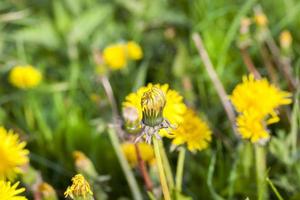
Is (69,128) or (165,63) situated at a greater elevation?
(165,63)

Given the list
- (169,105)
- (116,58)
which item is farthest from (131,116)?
(116,58)

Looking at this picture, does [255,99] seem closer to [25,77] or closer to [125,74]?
[125,74]

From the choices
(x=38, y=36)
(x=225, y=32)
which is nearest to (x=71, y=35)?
(x=38, y=36)

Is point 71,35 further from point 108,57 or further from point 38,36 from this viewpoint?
point 108,57

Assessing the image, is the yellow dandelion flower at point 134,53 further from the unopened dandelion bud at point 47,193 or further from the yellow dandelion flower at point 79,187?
the yellow dandelion flower at point 79,187

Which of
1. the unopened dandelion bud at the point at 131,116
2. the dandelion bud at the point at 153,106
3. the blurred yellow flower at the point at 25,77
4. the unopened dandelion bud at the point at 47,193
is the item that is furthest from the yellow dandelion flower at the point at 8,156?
the blurred yellow flower at the point at 25,77

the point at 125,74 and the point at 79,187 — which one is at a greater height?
the point at 125,74

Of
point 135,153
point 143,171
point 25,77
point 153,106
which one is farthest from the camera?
point 25,77

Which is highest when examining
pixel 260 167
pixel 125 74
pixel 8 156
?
pixel 125 74
